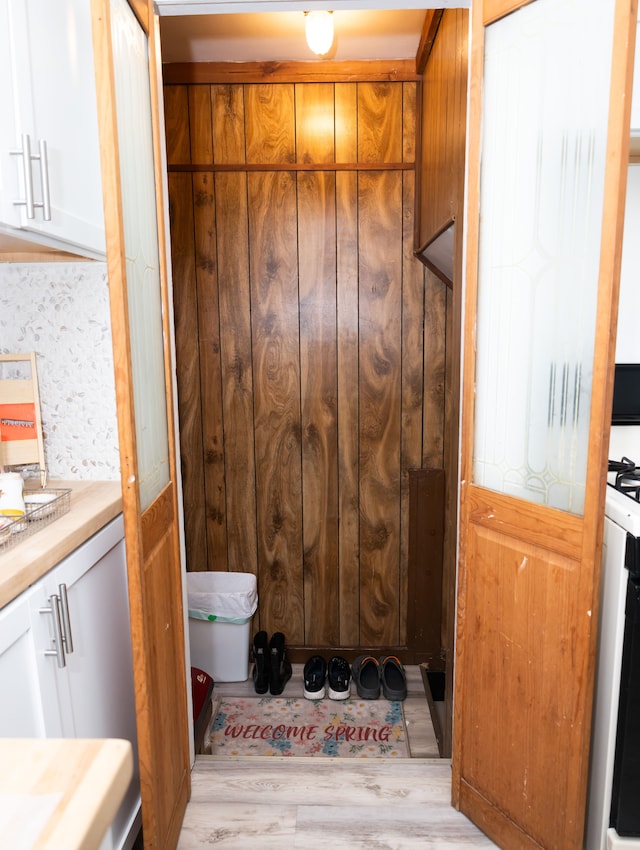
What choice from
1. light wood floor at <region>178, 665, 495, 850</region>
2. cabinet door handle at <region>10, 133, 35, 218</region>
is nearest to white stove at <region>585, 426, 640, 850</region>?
light wood floor at <region>178, 665, 495, 850</region>

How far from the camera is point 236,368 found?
2838 mm

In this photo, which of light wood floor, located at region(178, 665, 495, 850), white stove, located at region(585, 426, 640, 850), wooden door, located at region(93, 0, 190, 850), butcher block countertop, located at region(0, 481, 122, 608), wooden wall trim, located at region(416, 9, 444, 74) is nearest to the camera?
butcher block countertop, located at region(0, 481, 122, 608)

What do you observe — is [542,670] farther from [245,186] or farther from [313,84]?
[313,84]

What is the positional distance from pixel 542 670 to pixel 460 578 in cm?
29

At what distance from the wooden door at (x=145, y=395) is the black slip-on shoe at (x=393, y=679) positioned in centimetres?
118

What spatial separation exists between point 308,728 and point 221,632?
1.85 ft

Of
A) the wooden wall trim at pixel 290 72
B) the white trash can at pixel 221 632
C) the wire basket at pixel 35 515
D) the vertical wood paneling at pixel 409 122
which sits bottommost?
the white trash can at pixel 221 632

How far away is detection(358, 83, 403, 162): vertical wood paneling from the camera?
265cm

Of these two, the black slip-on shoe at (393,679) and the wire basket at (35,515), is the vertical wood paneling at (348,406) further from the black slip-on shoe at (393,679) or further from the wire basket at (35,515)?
the wire basket at (35,515)

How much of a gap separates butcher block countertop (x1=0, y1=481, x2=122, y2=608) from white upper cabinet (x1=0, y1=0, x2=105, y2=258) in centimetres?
59

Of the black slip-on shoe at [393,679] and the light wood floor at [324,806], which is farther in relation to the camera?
the black slip-on shoe at [393,679]

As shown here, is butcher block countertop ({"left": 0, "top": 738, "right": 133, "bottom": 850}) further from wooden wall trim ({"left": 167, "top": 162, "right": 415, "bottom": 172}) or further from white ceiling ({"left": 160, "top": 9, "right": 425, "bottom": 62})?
wooden wall trim ({"left": 167, "top": 162, "right": 415, "bottom": 172})

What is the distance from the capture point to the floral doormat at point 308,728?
2.36 meters

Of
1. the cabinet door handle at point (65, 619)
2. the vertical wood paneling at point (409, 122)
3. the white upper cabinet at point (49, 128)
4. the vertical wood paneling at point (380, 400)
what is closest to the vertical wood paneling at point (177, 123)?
the vertical wood paneling at point (380, 400)
